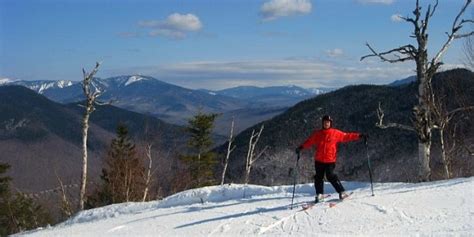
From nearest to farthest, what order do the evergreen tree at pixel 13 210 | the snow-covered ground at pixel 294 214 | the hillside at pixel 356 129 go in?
the snow-covered ground at pixel 294 214
the evergreen tree at pixel 13 210
the hillside at pixel 356 129

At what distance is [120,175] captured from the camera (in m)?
34.5

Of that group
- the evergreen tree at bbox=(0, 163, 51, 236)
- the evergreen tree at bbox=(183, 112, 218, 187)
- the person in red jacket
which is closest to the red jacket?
the person in red jacket

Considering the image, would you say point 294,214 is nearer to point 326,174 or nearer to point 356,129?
point 326,174

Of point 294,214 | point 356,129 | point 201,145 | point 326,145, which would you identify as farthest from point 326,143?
point 356,129

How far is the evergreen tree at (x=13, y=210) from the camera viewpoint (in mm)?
42781

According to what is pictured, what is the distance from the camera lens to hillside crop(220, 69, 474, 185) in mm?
56566

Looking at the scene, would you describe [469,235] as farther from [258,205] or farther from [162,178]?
[162,178]

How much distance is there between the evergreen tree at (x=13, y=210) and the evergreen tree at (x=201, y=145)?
12.7 metres

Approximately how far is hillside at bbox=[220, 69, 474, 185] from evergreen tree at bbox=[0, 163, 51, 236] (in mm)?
24574

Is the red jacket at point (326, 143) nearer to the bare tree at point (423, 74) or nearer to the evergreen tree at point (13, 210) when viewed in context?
the bare tree at point (423, 74)

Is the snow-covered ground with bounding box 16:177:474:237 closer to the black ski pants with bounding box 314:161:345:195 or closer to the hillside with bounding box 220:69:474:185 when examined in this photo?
the black ski pants with bounding box 314:161:345:195

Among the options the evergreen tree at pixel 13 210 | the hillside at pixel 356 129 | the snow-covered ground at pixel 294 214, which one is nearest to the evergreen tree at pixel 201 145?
the hillside at pixel 356 129

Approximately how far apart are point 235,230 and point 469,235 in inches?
190

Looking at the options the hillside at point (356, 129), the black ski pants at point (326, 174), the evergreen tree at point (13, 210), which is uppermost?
the black ski pants at point (326, 174)
